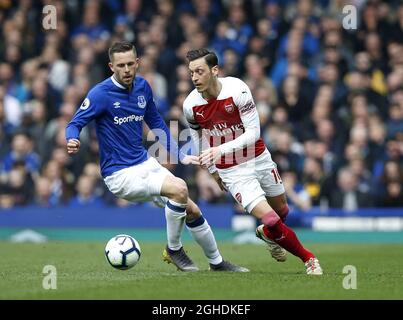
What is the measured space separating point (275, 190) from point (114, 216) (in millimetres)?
6773

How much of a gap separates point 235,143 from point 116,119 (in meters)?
1.32

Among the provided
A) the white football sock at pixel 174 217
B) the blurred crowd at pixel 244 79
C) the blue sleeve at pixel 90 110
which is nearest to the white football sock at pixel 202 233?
the white football sock at pixel 174 217

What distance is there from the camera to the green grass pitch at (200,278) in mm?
8633

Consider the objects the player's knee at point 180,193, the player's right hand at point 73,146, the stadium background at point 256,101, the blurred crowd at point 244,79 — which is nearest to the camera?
the player's right hand at point 73,146

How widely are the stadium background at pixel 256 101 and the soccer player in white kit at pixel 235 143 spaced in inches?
113

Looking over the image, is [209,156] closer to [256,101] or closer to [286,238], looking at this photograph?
[286,238]

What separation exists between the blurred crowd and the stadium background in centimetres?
3

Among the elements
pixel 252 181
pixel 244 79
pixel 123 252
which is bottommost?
pixel 123 252

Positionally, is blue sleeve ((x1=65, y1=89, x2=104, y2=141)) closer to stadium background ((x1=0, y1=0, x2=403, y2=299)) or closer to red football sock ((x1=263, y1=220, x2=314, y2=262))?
red football sock ((x1=263, y1=220, x2=314, y2=262))

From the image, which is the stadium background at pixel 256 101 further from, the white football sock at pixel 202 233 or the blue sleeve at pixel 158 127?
the blue sleeve at pixel 158 127

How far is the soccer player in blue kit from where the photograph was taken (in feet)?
34.4

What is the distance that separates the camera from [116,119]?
10.6m

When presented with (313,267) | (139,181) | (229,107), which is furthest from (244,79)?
(313,267)

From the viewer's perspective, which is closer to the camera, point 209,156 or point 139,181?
point 209,156
